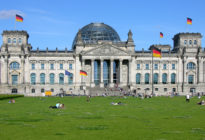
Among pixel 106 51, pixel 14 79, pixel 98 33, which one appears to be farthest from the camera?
pixel 98 33

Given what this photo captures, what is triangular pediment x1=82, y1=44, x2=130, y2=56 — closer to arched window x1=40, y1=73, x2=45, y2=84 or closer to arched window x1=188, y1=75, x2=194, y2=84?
arched window x1=40, y1=73, x2=45, y2=84

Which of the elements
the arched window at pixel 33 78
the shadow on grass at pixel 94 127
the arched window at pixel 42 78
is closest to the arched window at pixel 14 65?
the arched window at pixel 33 78

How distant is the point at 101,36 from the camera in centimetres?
11931

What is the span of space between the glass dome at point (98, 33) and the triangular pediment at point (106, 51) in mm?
9675

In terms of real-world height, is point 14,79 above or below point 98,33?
below

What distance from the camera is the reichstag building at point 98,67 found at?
108438 millimetres

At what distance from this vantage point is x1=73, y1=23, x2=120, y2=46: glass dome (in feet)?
391

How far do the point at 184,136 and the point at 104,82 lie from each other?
90.5m

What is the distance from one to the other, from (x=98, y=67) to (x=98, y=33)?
49.7ft

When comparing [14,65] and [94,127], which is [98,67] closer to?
[14,65]

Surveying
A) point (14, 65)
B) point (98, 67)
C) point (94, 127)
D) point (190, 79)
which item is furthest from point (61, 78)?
point (94, 127)

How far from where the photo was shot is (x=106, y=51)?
109m

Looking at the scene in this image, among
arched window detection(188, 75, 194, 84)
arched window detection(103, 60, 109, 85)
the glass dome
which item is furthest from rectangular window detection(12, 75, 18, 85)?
arched window detection(188, 75, 194, 84)

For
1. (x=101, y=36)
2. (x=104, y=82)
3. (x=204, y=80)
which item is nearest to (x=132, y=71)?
(x=104, y=82)
